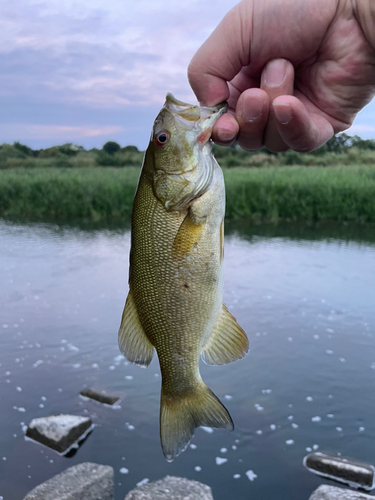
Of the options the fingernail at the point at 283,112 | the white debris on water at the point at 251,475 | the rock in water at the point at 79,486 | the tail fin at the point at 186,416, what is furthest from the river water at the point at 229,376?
the fingernail at the point at 283,112

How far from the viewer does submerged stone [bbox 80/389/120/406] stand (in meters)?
5.74

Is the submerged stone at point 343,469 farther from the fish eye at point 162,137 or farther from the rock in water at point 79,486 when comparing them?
the fish eye at point 162,137

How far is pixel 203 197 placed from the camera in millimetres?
1457

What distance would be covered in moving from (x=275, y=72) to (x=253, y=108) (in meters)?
0.22

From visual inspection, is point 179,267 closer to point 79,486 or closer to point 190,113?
point 190,113

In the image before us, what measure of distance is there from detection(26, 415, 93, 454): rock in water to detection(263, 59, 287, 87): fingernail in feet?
14.0

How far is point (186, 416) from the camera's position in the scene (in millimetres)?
1569

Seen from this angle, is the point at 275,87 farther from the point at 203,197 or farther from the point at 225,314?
the point at 225,314

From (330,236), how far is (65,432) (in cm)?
1068

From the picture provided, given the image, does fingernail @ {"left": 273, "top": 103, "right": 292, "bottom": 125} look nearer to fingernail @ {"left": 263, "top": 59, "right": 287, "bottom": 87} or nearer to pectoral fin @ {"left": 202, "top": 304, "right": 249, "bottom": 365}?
fingernail @ {"left": 263, "top": 59, "right": 287, "bottom": 87}

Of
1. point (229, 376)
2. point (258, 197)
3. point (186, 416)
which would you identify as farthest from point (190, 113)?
point (258, 197)

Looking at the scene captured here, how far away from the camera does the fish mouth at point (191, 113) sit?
149 cm

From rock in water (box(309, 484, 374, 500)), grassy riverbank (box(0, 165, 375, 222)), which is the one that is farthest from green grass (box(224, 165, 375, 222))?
rock in water (box(309, 484, 374, 500))

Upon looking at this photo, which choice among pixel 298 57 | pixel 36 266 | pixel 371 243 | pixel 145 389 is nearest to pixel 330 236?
pixel 371 243
